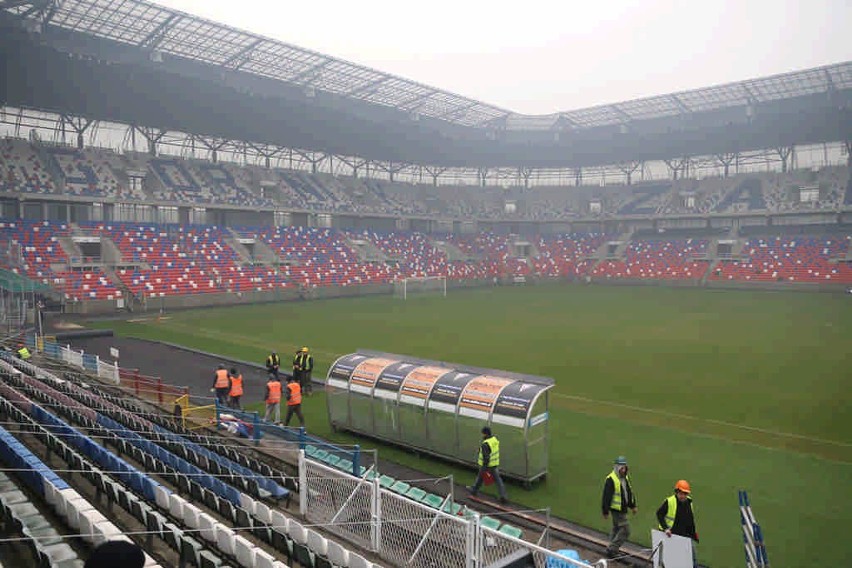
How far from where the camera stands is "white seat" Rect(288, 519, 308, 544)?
7676 mm

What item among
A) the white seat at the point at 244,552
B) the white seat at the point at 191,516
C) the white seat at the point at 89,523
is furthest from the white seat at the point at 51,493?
the white seat at the point at 244,552

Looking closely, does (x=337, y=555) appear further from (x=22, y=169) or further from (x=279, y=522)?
(x=22, y=169)

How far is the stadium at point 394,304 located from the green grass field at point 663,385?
143 millimetres

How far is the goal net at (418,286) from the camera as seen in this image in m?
60.4

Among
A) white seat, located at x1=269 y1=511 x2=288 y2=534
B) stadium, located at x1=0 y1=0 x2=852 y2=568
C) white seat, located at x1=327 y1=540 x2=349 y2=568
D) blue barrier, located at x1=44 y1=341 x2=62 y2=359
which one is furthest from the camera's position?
blue barrier, located at x1=44 y1=341 x2=62 y2=359

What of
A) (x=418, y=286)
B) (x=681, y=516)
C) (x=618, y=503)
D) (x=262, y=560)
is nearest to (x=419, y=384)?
(x=618, y=503)

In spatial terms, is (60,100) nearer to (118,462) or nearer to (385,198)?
(385,198)

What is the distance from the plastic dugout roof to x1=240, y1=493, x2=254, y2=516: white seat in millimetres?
5744

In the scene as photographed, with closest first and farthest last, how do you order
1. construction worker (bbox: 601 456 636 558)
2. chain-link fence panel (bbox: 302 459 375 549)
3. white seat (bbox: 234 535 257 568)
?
1. white seat (bbox: 234 535 257 568)
2. chain-link fence panel (bbox: 302 459 375 549)
3. construction worker (bbox: 601 456 636 558)

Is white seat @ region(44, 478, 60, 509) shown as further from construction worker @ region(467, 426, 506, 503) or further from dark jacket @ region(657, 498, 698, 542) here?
dark jacket @ region(657, 498, 698, 542)

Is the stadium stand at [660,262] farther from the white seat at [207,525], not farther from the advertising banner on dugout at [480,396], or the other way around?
the white seat at [207,525]

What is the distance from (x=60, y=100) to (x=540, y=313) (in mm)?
45511

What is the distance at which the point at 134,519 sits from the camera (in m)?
8.31

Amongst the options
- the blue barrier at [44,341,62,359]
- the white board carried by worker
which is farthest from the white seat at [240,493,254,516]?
the blue barrier at [44,341,62,359]
